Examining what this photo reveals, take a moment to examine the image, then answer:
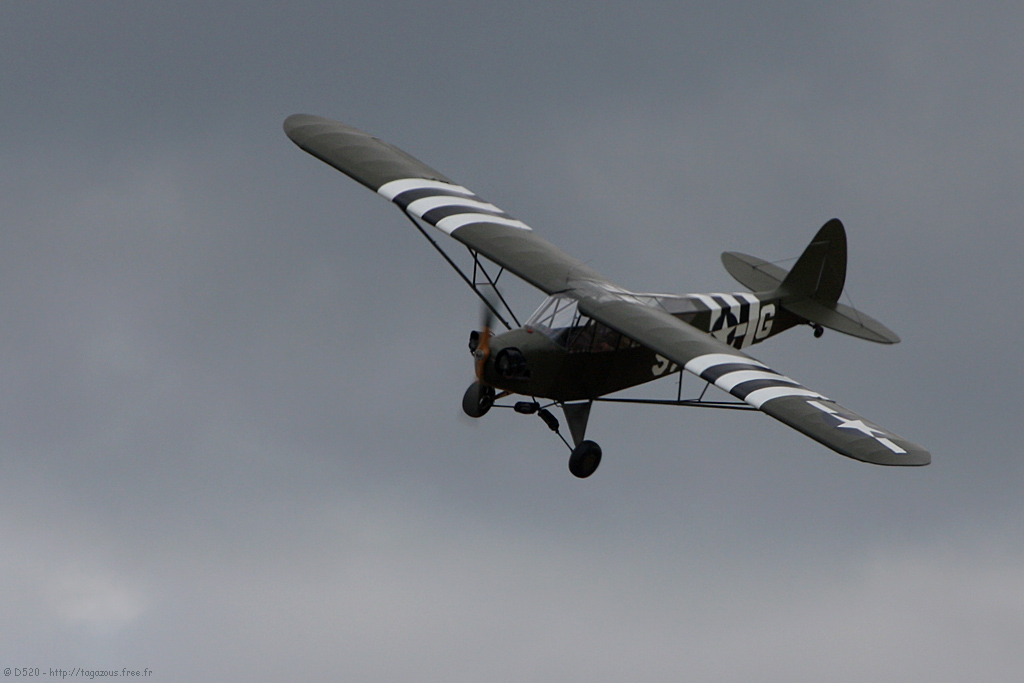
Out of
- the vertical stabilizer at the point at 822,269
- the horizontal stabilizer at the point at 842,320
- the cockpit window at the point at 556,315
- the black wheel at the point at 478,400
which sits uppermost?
the vertical stabilizer at the point at 822,269

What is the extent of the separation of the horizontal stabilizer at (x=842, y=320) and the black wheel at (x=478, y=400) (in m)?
6.35

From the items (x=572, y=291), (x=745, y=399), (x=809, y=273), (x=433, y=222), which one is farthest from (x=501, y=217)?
(x=745, y=399)

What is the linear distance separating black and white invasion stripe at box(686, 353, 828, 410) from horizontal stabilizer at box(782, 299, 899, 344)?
5.75m

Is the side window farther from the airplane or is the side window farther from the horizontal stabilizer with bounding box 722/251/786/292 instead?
the horizontal stabilizer with bounding box 722/251/786/292

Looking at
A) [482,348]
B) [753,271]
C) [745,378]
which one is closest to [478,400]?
[482,348]

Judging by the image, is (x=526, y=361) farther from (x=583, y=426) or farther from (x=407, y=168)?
(x=407, y=168)

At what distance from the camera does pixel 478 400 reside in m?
24.0

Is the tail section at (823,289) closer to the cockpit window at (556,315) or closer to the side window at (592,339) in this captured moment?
the side window at (592,339)

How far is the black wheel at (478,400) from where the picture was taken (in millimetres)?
24000

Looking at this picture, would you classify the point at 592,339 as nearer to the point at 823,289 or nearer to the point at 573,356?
the point at 573,356

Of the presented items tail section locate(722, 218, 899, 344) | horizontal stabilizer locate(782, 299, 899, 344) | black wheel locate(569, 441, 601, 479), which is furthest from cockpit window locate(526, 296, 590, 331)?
horizontal stabilizer locate(782, 299, 899, 344)

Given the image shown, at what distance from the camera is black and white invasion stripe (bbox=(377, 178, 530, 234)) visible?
26.2 m

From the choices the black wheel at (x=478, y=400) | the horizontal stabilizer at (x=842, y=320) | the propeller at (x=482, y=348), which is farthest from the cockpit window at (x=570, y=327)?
the horizontal stabilizer at (x=842, y=320)

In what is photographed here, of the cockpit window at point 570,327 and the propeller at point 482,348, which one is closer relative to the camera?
the propeller at point 482,348
